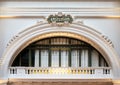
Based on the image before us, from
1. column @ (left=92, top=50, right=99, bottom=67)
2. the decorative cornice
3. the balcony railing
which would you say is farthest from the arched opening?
the decorative cornice

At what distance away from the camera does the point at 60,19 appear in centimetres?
1486

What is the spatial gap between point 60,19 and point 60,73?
212 centimetres

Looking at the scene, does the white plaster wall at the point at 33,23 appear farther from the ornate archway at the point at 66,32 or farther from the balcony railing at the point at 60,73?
the balcony railing at the point at 60,73

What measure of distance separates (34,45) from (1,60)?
5.26 ft

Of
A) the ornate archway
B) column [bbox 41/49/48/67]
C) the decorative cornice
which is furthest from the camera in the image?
column [bbox 41/49/48/67]

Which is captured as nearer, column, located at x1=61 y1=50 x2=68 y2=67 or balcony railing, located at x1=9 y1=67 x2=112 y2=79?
balcony railing, located at x1=9 y1=67 x2=112 y2=79

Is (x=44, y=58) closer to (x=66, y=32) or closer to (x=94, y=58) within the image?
(x=66, y=32)

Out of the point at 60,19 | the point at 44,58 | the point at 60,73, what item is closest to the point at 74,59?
the point at 60,73

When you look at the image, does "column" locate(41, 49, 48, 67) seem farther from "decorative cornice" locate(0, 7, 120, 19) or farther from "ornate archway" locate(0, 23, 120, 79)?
"decorative cornice" locate(0, 7, 120, 19)

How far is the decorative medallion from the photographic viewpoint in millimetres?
14836

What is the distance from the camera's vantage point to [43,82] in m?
14.8

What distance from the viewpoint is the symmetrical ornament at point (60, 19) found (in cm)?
1484

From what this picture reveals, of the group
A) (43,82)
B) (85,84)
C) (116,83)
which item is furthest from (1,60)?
(116,83)

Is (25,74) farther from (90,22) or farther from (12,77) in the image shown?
(90,22)
